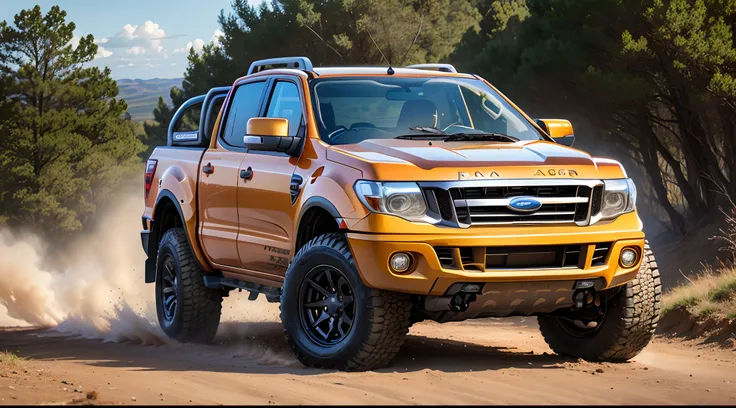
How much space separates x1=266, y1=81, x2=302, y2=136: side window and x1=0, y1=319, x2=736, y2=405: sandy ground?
5.64 ft

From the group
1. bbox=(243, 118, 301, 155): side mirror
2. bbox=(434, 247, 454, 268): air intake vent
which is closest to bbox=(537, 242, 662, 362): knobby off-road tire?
bbox=(434, 247, 454, 268): air intake vent

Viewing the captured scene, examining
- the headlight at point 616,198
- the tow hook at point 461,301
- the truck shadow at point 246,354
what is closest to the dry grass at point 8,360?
the truck shadow at point 246,354

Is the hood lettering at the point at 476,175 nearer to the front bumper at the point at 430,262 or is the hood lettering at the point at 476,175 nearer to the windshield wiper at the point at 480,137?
the front bumper at the point at 430,262

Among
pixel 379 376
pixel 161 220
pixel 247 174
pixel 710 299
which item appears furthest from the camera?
pixel 710 299

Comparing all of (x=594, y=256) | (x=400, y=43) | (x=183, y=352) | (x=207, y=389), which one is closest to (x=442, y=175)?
(x=594, y=256)

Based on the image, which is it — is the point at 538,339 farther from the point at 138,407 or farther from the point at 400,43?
the point at 400,43

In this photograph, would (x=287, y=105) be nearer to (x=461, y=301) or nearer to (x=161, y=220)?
(x=461, y=301)

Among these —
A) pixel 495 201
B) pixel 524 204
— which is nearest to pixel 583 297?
pixel 524 204

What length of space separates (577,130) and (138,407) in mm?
24767

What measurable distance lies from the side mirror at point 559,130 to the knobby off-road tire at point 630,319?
1037 millimetres

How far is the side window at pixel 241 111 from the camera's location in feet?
30.4

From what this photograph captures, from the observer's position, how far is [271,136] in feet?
26.6

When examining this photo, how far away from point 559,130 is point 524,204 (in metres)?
1.61

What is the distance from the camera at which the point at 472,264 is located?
7152mm
